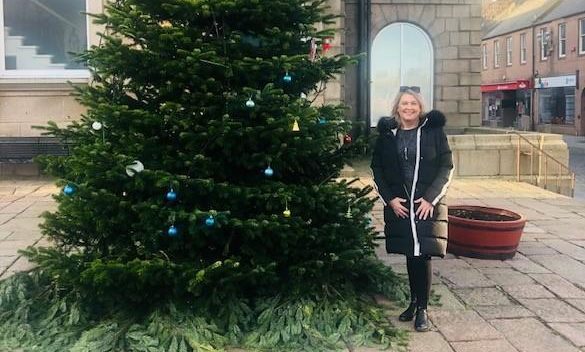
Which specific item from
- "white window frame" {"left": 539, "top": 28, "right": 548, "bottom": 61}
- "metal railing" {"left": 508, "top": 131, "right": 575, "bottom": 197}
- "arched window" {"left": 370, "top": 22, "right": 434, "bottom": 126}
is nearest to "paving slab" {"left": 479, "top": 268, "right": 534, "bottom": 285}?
"metal railing" {"left": 508, "top": 131, "right": 575, "bottom": 197}

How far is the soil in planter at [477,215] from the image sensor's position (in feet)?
21.4

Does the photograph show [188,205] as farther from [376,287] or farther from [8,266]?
[8,266]

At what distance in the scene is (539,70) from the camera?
4556cm

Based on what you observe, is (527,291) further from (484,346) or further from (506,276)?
(484,346)

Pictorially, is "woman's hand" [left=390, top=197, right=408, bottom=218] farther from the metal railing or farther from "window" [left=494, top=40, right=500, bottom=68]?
"window" [left=494, top=40, right=500, bottom=68]

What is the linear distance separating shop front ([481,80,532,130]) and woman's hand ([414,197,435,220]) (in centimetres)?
4389

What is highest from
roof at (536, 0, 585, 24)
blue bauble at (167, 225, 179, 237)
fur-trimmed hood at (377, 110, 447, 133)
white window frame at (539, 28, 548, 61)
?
roof at (536, 0, 585, 24)

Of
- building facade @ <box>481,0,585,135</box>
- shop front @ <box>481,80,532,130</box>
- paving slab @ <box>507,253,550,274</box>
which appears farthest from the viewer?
shop front @ <box>481,80,532,130</box>

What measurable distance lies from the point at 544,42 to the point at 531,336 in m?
44.3

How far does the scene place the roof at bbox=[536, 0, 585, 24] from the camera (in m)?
40.5

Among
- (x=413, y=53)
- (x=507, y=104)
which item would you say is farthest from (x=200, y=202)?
(x=507, y=104)

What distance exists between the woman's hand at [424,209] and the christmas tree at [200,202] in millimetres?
402

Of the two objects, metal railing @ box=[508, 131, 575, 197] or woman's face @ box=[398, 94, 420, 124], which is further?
metal railing @ box=[508, 131, 575, 197]

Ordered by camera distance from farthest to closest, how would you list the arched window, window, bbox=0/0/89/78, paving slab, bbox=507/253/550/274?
the arched window < window, bbox=0/0/89/78 < paving slab, bbox=507/253/550/274
